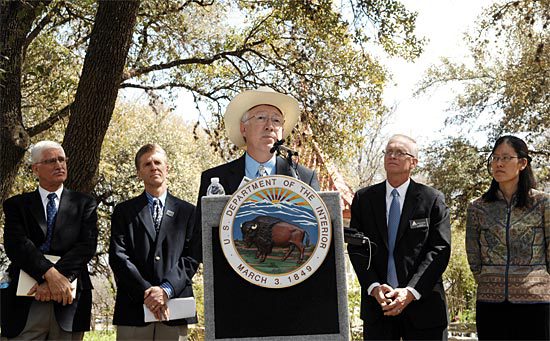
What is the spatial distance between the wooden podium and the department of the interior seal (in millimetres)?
48

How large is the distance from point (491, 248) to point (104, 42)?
5820 millimetres

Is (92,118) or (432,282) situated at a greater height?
(92,118)

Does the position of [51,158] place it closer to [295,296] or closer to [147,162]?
[147,162]

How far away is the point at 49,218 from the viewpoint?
5.59 meters

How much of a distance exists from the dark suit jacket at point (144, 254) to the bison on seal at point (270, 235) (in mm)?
1742

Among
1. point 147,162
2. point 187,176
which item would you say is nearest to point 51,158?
point 147,162

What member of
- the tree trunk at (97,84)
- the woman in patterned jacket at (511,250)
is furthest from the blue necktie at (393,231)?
the tree trunk at (97,84)

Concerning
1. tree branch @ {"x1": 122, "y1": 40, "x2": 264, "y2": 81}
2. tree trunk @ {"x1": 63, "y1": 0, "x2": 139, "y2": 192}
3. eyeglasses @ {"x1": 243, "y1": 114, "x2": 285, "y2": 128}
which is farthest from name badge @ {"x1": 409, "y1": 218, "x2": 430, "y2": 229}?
tree branch @ {"x1": 122, "y1": 40, "x2": 264, "y2": 81}

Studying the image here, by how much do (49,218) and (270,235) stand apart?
2489 millimetres

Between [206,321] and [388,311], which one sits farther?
[388,311]

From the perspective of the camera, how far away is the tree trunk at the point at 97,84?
938cm

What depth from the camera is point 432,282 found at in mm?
5012

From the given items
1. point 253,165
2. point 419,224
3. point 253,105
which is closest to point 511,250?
point 419,224

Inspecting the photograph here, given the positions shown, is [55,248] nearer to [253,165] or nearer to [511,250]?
[253,165]
